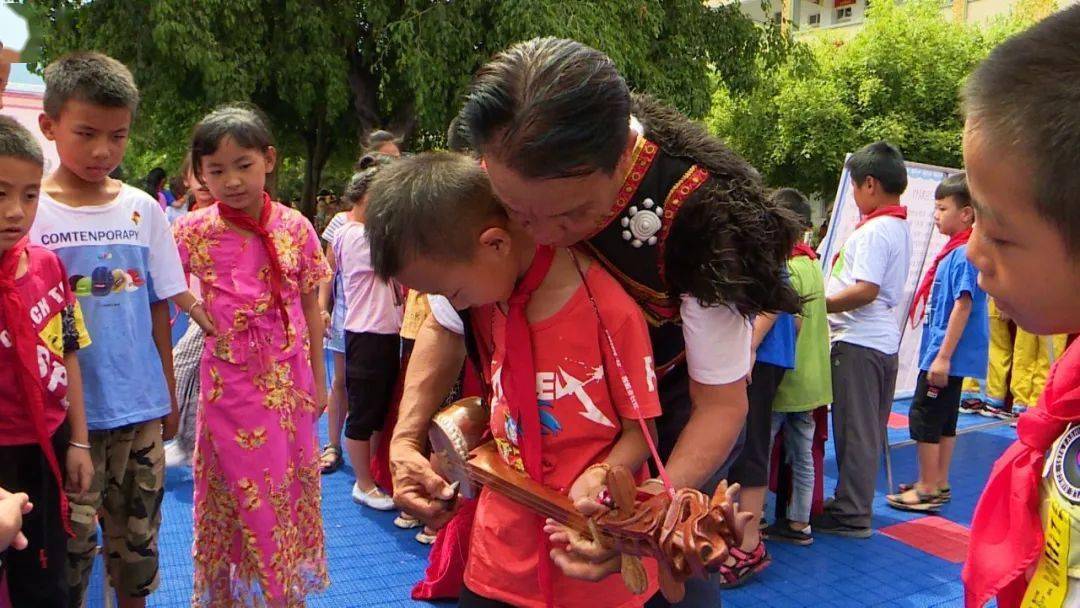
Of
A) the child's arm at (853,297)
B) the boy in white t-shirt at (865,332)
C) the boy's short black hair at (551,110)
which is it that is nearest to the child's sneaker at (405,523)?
the boy in white t-shirt at (865,332)

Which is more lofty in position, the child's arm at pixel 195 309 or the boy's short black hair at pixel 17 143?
the boy's short black hair at pixel 17 143

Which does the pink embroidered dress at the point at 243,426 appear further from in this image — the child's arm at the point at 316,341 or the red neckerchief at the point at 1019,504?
the red neckerchief at the point at 1019,504

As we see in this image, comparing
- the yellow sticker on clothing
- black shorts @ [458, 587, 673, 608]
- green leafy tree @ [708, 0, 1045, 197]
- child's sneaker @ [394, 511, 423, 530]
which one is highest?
green leafy tree @ [708, 0, 1045, 197]

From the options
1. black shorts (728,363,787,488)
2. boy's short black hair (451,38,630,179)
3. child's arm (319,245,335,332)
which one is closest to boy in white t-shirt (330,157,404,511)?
child's arm (319,245,335,332)

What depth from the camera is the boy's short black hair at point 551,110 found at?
3.96 ft

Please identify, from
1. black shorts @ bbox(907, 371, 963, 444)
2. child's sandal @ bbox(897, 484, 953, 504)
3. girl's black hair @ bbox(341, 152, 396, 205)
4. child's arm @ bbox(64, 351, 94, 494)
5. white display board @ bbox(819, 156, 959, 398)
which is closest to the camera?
child's arm @ bbox(64, 351, 94, 494)

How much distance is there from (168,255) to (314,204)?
39.5 feet

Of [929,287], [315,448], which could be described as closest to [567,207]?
[315,448]

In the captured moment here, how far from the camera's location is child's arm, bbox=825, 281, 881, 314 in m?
3.88

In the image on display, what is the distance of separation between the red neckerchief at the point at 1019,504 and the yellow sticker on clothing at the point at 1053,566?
0.02 m

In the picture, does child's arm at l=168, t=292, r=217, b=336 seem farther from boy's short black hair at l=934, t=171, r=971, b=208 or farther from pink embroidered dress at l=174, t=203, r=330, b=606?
boy's short black hair at l=934, t=171, r=971, b=208

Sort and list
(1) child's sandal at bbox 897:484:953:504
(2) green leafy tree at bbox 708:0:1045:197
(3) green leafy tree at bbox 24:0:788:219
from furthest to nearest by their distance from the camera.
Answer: (2) green leafy tree at bbox 708:0:1045:197 < (3) green leafy tree at bbox 24:0:788:219 < (1) child's sandal at bbox 897:484:953:504

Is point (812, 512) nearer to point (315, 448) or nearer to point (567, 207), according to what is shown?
point (315, 448)

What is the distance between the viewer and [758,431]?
140 inches
